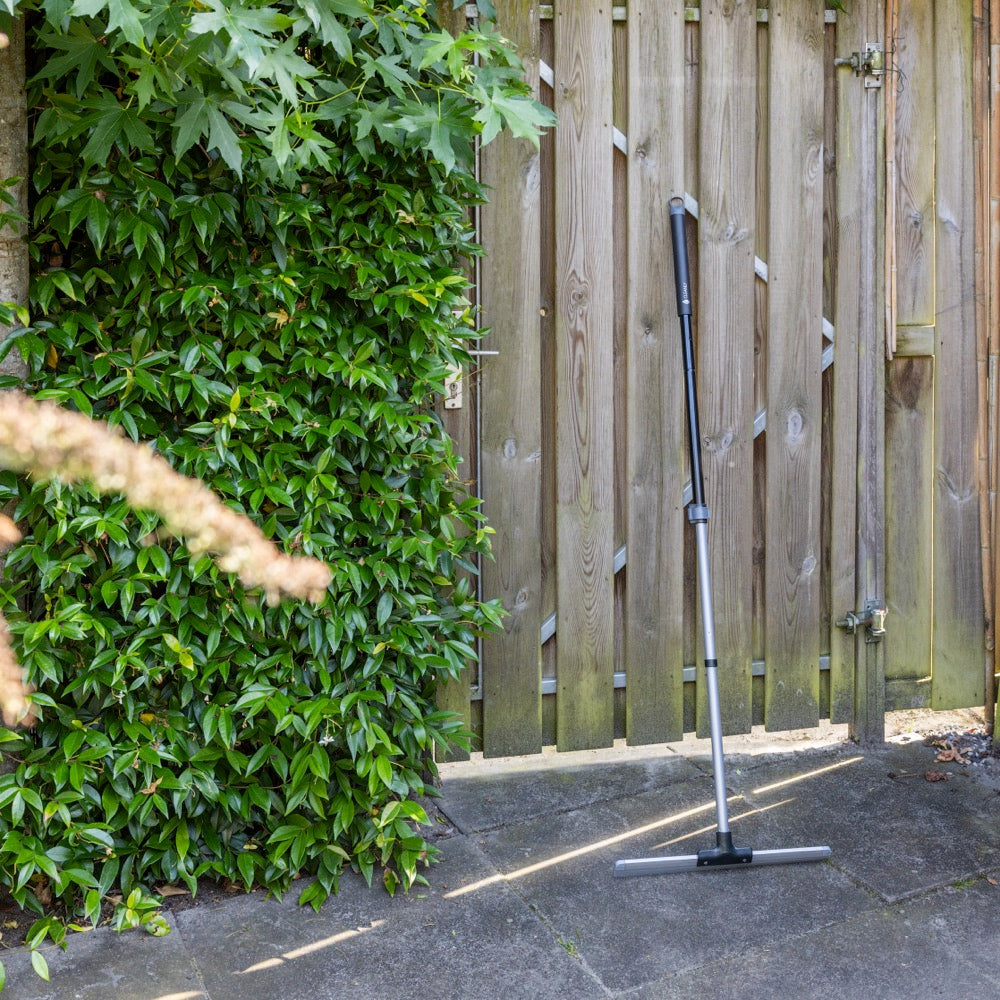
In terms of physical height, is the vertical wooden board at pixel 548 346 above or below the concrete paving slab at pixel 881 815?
above

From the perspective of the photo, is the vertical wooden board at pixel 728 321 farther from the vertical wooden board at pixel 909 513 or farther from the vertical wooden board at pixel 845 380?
the vertical wooden board at pixel 909 513

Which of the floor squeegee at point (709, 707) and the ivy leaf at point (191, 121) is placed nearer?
the ivy leaf at point (191, 121)

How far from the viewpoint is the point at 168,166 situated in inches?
91.1

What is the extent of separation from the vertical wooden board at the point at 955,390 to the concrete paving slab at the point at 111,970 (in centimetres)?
245

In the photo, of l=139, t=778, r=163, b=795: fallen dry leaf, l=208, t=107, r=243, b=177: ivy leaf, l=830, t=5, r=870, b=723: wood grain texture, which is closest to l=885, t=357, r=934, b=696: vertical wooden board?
l=830, t=5, r=870, b=723: wood grain texture

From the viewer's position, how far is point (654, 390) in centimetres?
315

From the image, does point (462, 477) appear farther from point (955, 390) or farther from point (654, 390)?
point (955, 390)

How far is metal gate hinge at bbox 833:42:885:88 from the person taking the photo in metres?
3.18

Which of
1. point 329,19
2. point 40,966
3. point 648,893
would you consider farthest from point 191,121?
point 648,893

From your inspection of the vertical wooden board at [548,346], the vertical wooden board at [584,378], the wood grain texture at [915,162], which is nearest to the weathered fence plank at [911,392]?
the wood grain texture at [915,162]

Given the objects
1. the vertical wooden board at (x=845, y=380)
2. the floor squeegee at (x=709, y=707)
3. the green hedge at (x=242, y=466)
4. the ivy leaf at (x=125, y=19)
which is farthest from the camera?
the vertical wooden board at (x=845, y=380)

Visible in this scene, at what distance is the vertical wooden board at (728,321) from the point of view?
10.1 feet

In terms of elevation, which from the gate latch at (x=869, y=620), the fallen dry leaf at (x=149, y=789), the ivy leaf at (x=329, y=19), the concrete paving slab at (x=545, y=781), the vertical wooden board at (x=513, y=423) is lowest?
the concrete paving slab at (x=545, y=781)

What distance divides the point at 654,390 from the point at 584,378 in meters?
0.22
